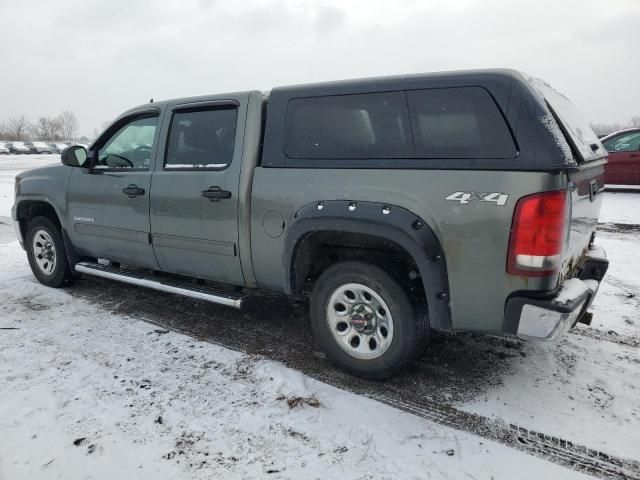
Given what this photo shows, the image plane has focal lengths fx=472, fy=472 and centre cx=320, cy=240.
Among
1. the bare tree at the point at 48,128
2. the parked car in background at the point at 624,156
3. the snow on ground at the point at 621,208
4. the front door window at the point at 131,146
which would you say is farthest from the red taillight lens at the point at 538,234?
the bare tree at the point at 48,128

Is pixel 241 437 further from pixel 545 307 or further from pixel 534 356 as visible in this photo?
pixel 534 356

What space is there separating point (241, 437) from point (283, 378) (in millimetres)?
645

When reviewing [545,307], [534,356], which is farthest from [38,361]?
[534,356]

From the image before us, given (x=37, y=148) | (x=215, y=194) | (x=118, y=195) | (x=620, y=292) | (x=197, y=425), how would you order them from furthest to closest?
(x=37, y=148) → (x=620, y=292) → (x=118, y=195) → (x=215, y=194) → (x=197, y=425)

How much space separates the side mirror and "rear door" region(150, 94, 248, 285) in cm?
102

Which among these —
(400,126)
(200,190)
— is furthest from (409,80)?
(200,190)

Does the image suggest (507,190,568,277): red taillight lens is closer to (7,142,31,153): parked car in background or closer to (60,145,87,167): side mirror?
(60,145,87,167): side mirror

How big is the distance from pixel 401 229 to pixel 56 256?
404 cm

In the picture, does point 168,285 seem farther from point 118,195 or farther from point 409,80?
point 409,80

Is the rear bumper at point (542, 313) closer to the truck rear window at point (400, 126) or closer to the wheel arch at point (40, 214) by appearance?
the truck rear window at point (400, 126)

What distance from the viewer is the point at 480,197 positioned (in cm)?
254

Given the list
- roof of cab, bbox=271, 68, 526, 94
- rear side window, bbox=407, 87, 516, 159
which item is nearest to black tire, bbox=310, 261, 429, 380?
rear side window, bbox=407, 87, 516, 159

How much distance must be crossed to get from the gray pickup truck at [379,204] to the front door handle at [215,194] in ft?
0.06

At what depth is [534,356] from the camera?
3.48 metres
